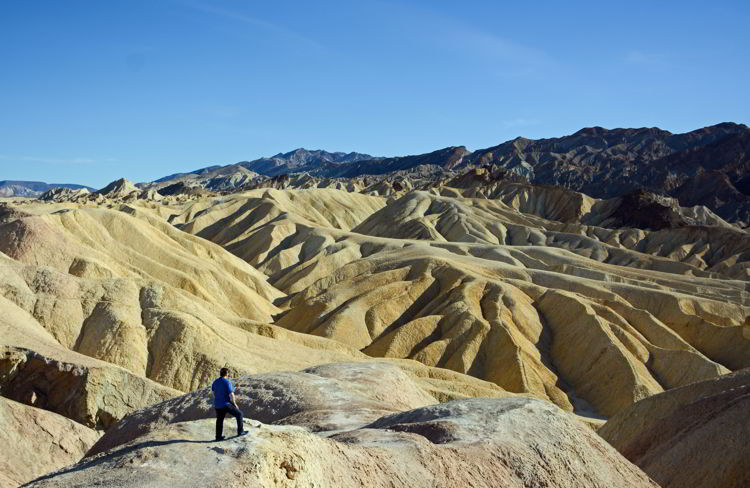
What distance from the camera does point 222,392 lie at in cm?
1268

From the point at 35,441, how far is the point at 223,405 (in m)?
12.5

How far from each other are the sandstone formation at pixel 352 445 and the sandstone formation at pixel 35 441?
249 centimetres

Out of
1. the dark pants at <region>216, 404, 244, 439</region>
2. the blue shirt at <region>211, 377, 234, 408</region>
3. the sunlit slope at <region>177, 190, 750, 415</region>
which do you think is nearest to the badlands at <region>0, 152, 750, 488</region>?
the sunlit slope at <region>177, 190, 750, 415</region>

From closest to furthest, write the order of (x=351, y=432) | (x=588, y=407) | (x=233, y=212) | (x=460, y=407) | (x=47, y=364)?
(x=351, y=432), (x=460, y=407), (x=47, y=364), (x=588, y=407), (x=233, y=212)

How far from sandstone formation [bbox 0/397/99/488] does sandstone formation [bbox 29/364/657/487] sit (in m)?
2.49

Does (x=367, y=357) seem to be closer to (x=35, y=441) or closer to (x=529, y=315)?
(x=529, y=315)

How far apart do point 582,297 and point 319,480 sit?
49.2 meters

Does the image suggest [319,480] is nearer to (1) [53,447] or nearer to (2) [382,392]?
(2) [382,392]

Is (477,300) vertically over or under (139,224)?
under

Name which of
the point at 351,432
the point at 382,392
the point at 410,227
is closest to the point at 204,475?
the point at 351,432

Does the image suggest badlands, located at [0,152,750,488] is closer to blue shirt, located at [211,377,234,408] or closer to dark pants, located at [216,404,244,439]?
dark pants, located at [216,404,244,439]

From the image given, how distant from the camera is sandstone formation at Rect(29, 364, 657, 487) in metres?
11.8

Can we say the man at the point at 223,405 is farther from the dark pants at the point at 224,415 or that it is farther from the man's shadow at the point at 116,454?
the man's shadow at the point at 116,454

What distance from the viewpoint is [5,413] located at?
73.6 ft
